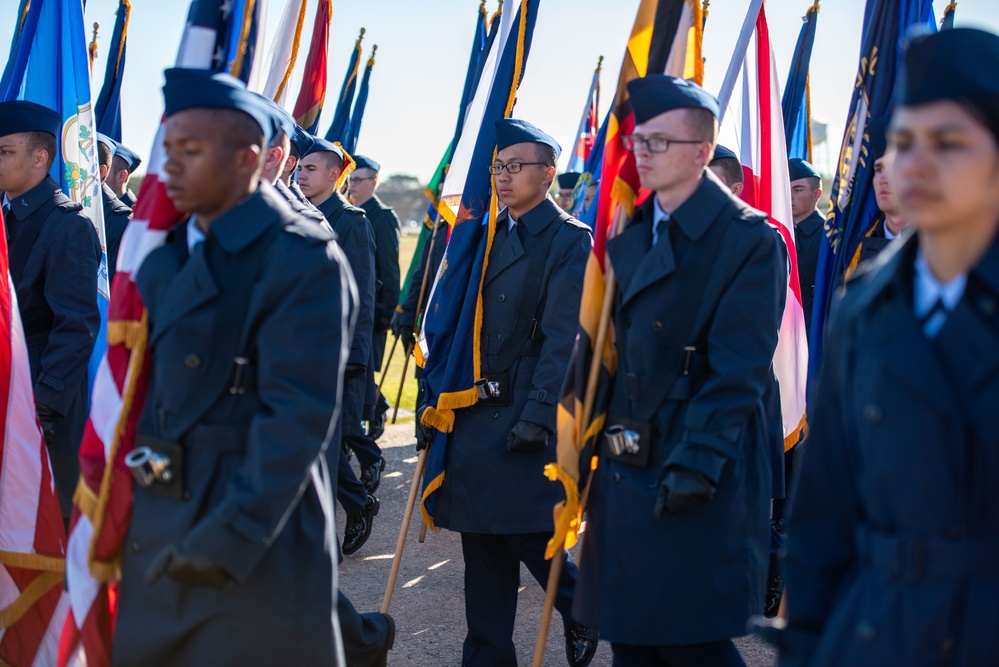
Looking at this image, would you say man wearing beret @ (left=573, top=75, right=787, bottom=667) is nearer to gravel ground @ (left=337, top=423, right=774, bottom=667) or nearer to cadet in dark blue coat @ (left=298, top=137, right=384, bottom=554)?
gravel ground @ (left=337, top=423, right=774, bottom=667)

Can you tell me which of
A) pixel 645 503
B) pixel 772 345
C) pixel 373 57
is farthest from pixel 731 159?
pixel 373 57

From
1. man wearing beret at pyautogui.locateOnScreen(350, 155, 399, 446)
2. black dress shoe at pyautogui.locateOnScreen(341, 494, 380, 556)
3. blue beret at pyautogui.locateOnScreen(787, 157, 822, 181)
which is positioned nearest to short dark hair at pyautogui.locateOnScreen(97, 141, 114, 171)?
man wearing beret at pyautogui.locateOnScreen(350, 155, 399, 446)

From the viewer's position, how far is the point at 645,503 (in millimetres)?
3385

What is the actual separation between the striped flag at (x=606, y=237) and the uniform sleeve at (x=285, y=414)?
103cm

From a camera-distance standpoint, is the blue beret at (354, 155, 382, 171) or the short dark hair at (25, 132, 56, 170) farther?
the blue beret at (354, 155, 382, 171)

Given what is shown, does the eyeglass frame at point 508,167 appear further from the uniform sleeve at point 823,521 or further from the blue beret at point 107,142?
the blue beret at point 107,142

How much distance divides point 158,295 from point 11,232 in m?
2.81

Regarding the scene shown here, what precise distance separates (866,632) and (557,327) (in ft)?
9.00

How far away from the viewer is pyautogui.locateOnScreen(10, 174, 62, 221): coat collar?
533 cm

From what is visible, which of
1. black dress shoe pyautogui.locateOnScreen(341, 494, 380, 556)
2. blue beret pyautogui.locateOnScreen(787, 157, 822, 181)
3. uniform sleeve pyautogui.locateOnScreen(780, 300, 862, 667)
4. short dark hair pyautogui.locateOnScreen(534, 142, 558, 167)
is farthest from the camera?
blue beret pyautogui.locateOnScreen(787, 157, 822, 181)

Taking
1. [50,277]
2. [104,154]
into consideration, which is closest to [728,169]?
[50,277]

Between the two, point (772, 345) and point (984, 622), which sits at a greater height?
point (772, 345)

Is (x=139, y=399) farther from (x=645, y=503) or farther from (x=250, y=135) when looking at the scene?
(x=645, y=503)

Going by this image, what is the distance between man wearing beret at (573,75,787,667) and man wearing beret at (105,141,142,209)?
5.71 m
